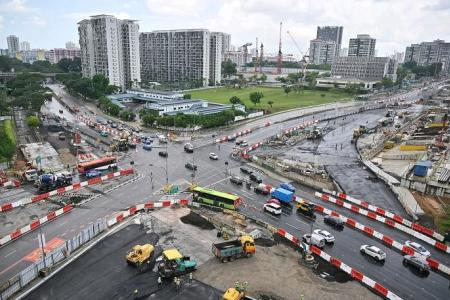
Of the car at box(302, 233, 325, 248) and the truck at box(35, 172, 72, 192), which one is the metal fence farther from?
the car at box(302, 233, 325, 248)

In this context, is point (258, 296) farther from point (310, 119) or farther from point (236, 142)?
point (310, 119)

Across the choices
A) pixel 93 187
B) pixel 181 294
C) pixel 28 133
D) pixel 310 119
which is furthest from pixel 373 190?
pixel 28 133

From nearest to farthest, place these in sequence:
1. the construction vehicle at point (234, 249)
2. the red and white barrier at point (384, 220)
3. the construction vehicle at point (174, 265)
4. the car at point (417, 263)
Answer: the construction vehicle at point (174, 265) → the car at point (417, 263) → the construction vehicle at point (234, 249) → the red and white barrier at point (384, 220)

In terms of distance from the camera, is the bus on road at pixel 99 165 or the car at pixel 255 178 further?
the bus on road at pixel 99 165

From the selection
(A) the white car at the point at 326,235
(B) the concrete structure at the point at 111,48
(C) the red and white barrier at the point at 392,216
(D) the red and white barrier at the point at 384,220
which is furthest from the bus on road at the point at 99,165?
(B) the concrete structure at the point at 111,48

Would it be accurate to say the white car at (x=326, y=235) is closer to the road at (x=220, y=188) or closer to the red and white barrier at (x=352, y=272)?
the road at (x=220, y=188)

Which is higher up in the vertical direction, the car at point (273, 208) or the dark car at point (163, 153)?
the dark car at point (163, 153)

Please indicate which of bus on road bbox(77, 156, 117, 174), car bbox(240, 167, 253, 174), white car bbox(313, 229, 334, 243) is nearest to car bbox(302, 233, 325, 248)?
white car bbox(313, 229, 334, 243)
